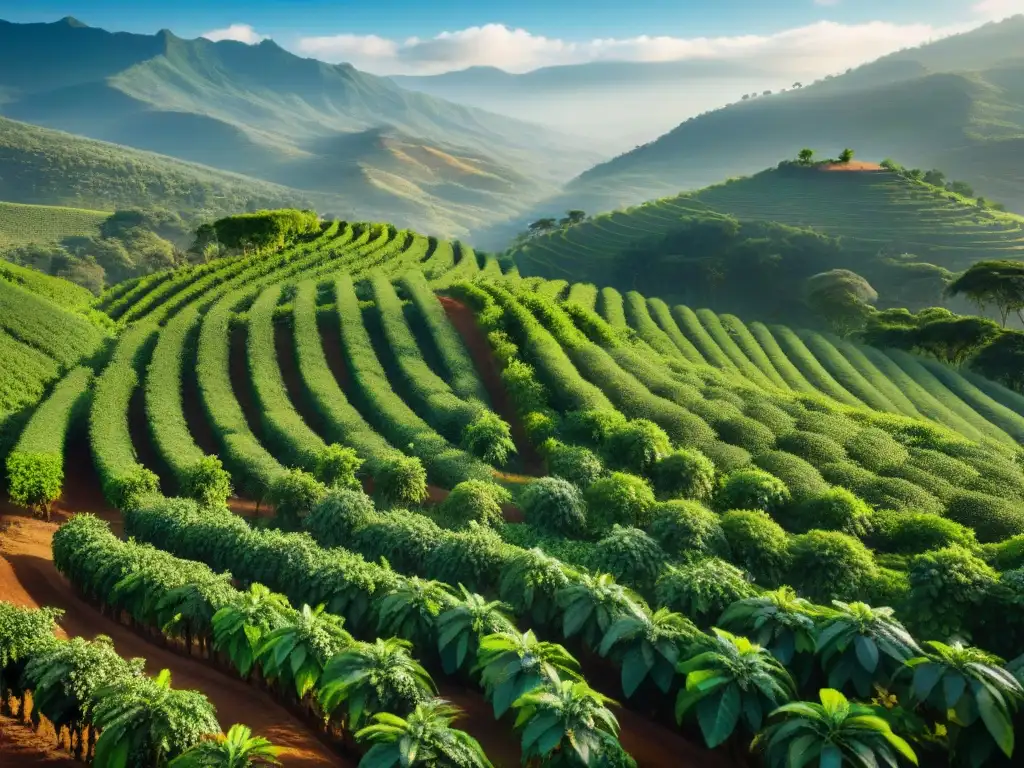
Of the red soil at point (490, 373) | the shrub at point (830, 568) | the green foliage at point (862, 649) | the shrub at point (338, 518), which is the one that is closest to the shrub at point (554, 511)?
the shrub at point (338, 518)

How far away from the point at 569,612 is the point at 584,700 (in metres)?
3.64

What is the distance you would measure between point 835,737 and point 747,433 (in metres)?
21.1

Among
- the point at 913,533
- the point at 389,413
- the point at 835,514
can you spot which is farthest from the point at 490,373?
the point at 913,533

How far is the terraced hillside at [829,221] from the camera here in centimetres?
10088

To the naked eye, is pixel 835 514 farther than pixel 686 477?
No

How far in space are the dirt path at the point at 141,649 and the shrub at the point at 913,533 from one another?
18.5 metres

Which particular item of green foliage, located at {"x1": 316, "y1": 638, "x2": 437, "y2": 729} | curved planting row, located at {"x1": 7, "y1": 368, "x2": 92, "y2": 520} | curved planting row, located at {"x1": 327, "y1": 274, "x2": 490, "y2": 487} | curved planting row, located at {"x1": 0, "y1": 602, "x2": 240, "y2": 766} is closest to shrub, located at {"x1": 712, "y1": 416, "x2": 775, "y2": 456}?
curved planting row, located at {"x1": 327, "y1": 274, "x2": 490, "y2": 487}

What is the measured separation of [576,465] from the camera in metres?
28.0

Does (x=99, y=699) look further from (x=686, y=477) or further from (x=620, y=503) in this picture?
(x=686, y=477)

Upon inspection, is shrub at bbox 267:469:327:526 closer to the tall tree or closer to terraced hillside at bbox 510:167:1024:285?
the tall tree

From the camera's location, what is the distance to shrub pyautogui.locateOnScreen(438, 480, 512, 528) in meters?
24.0

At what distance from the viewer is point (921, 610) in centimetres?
1681

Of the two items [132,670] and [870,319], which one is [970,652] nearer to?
[132,670]

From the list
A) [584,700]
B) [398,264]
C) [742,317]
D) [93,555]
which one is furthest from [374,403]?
[742,317]
